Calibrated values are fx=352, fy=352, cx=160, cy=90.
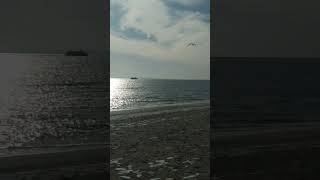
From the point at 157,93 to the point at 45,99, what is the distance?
50.4 ft

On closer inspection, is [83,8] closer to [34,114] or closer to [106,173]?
[34,114]

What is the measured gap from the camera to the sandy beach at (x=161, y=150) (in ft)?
17.1

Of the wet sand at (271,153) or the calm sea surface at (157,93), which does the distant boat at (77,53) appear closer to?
the wet sand at (271,153)

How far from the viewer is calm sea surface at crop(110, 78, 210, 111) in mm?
13961

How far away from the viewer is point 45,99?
239 cm

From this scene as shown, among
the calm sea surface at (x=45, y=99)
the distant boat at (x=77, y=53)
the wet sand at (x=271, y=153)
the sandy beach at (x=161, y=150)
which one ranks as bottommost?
the sandy beach at (x=161, y=150)

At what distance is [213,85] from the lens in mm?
3809

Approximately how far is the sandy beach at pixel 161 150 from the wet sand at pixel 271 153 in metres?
1.39

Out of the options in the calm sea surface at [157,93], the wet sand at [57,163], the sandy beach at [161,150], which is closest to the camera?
the wet sand at [57,163]

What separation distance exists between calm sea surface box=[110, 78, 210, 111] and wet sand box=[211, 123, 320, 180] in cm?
905

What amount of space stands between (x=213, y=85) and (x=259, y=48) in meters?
0.86

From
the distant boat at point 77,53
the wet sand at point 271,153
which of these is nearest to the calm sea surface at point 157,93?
the wet sand at point 271,153

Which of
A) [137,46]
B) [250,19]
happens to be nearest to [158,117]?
[137,46]

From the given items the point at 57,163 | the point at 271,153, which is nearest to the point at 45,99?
the point at 57,163
